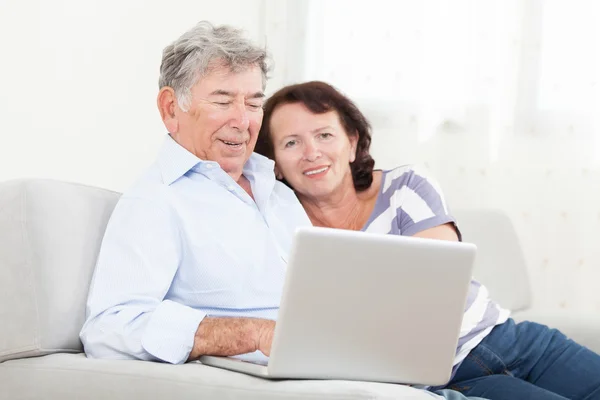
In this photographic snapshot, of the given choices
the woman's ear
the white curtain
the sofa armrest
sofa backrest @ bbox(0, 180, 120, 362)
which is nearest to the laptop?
sofa backrest @ bbox(0, 180, 120, 362)

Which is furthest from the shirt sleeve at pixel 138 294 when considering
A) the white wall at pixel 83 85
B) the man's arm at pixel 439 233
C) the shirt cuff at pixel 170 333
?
the white wall at pixel 83 85

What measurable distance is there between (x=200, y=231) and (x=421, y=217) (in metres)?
0.51

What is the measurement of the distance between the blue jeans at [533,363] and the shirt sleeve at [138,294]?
601 mm

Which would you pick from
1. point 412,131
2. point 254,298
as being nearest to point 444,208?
point 254,298

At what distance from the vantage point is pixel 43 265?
1.47 meters

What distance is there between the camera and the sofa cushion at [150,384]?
4.07ft

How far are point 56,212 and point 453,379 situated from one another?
85 cm

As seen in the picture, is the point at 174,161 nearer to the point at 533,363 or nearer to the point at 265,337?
the point at 265,337

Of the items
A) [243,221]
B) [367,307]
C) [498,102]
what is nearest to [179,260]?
[243,221]

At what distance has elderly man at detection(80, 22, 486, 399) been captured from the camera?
4.75 feet

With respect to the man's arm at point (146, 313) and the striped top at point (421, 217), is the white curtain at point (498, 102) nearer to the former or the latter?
the striped top at point (421, 217)

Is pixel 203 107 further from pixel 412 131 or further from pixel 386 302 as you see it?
pixel 412 131

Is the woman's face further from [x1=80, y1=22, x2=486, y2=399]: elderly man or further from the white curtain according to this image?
the white curtain

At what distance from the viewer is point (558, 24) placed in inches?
127
